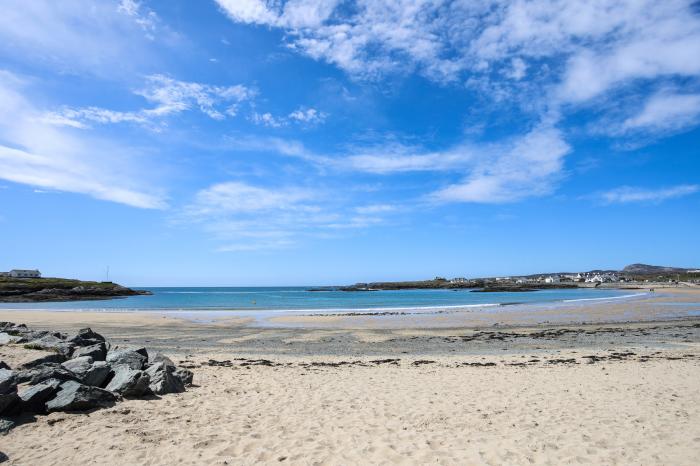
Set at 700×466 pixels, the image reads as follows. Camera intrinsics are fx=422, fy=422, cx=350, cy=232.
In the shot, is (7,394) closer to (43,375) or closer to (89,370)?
(43,375)

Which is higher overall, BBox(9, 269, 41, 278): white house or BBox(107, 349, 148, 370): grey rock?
BBox(9, 269, 41, 278): white house

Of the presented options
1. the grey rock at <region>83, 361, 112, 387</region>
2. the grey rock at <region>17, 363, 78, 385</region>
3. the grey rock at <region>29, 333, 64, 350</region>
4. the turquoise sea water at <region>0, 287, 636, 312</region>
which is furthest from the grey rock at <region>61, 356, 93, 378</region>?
the turquoise sea water at <region>0, 287, 636, 312</region>

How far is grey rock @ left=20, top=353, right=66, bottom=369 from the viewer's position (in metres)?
9.68

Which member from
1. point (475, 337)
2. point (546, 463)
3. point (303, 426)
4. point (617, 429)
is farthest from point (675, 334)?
point (303, 426)

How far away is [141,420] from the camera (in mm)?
7109

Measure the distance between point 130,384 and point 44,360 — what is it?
331 cm

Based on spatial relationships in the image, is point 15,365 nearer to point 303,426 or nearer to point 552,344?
point 303,426

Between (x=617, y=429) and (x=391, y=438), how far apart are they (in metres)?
3.84

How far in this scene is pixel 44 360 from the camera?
32.4 feet

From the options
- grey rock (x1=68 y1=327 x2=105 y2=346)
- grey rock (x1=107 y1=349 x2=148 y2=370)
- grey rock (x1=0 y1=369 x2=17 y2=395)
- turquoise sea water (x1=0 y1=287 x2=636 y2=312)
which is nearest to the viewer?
grey rock (x1=0 y1=369 x2=17 y2=395)

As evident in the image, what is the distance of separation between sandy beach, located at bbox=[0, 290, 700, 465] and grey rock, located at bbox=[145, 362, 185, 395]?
295 millimetres

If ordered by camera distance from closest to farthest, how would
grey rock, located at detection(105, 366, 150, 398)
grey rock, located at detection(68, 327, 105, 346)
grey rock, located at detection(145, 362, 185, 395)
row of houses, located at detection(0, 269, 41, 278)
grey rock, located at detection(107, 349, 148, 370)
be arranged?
grey rock, located at detection(105, 366, 150, 398) < grey rock, located at detection(145, 362, 185, 395) < grey rock, located at detection(107, 349, 148, 370) < grey rock, located at detection(68, 327, 105, 346) < row of houses, located at detection(0, 269, 41, 278)

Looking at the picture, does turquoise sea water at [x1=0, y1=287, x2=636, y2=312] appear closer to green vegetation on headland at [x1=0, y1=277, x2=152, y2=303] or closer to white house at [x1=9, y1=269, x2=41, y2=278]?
green vegetation on headland at [x1=0, y1=277, x2=152, y2=303]

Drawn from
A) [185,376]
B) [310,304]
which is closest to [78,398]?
[185,376]
